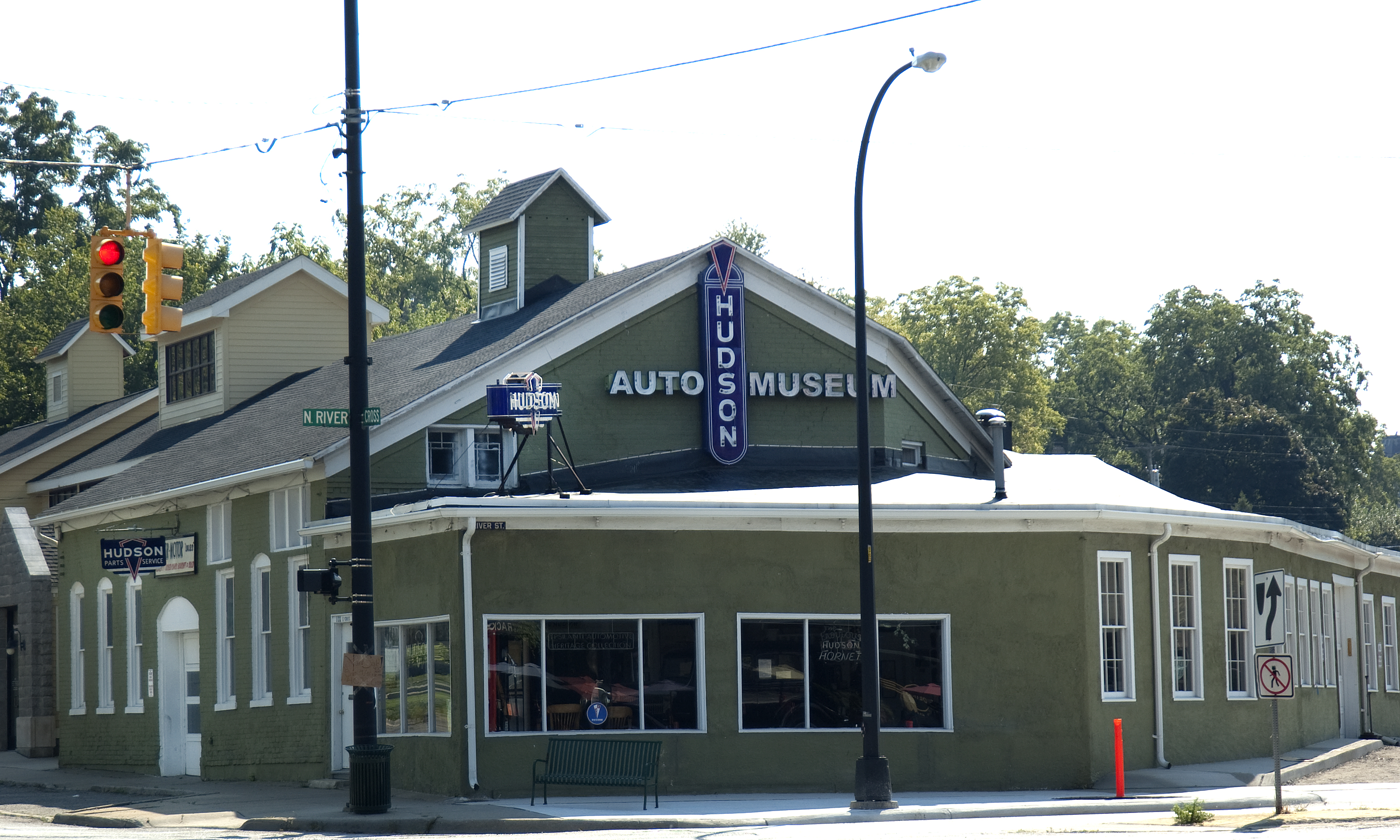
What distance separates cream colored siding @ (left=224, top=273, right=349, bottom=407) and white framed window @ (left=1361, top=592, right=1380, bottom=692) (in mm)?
21430

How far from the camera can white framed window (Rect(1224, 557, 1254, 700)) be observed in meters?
24.3

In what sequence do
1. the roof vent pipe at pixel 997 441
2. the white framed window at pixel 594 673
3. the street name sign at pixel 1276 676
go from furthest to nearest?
the roof vent pipe at pixel 997 441 → the white framed window at pixel 594 673 → the street name sign at pixel 1276 676

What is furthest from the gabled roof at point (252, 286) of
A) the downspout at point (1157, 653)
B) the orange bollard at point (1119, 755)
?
the orange bollard at point (1119, 755)

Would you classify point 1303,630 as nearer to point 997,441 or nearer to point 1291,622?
point 1291,622

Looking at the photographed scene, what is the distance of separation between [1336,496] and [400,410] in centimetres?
6515

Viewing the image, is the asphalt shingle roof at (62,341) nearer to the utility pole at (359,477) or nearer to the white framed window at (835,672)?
the utility pole at (359,477)

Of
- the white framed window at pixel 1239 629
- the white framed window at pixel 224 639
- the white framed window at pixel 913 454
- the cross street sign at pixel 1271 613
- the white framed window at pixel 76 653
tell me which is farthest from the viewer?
the white framed window at pixel 76 653

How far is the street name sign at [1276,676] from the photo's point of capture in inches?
715

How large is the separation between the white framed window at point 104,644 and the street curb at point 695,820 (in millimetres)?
13946

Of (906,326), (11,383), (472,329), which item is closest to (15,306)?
(11,383)

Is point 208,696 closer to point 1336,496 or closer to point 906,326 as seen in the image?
point 906,326

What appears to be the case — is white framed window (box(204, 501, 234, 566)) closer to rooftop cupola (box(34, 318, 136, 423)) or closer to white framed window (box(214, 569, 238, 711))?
white framed window (box(214, 569, 238, 711))

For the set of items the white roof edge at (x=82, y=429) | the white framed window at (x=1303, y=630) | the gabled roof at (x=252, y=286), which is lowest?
the white framed window at (x=1303, y=630)

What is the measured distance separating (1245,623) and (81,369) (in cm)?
3252
